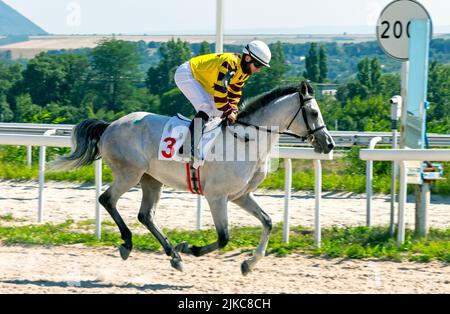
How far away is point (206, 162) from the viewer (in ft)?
21.6

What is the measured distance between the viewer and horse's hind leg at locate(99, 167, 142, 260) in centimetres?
696

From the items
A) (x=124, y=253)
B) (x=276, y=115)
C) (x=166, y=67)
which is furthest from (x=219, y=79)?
(x=166, y=67)

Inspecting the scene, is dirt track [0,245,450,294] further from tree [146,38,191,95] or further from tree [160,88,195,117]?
tree [146,38,191,95]

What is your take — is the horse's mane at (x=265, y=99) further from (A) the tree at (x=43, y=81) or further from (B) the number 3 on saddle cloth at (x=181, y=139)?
(A) the tree at (x=43, y=81)

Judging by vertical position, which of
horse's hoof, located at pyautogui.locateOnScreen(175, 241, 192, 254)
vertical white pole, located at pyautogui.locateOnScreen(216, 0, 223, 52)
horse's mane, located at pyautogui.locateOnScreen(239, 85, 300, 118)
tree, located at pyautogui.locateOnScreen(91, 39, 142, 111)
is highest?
tree, located at pyautogui.locateOnScreen(91, 39, 142, 111)

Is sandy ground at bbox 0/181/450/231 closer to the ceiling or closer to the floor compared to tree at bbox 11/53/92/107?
closer to the floor

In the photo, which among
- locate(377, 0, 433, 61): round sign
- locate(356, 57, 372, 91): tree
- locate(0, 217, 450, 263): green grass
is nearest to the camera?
locate(0, 217, 450, 263): green grass

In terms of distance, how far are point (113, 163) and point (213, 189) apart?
1.06m

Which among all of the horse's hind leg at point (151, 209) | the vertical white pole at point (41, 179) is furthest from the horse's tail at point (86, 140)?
the vertical white pole at point (41, 179)

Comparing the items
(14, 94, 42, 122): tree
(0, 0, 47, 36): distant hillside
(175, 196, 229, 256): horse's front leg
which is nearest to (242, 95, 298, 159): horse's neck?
(175, 196, 229, 256): horse's front leg

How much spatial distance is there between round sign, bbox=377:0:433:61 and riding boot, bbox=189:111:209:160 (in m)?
2.16

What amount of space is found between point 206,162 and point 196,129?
0.28m

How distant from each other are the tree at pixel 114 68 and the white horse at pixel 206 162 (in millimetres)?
21786
